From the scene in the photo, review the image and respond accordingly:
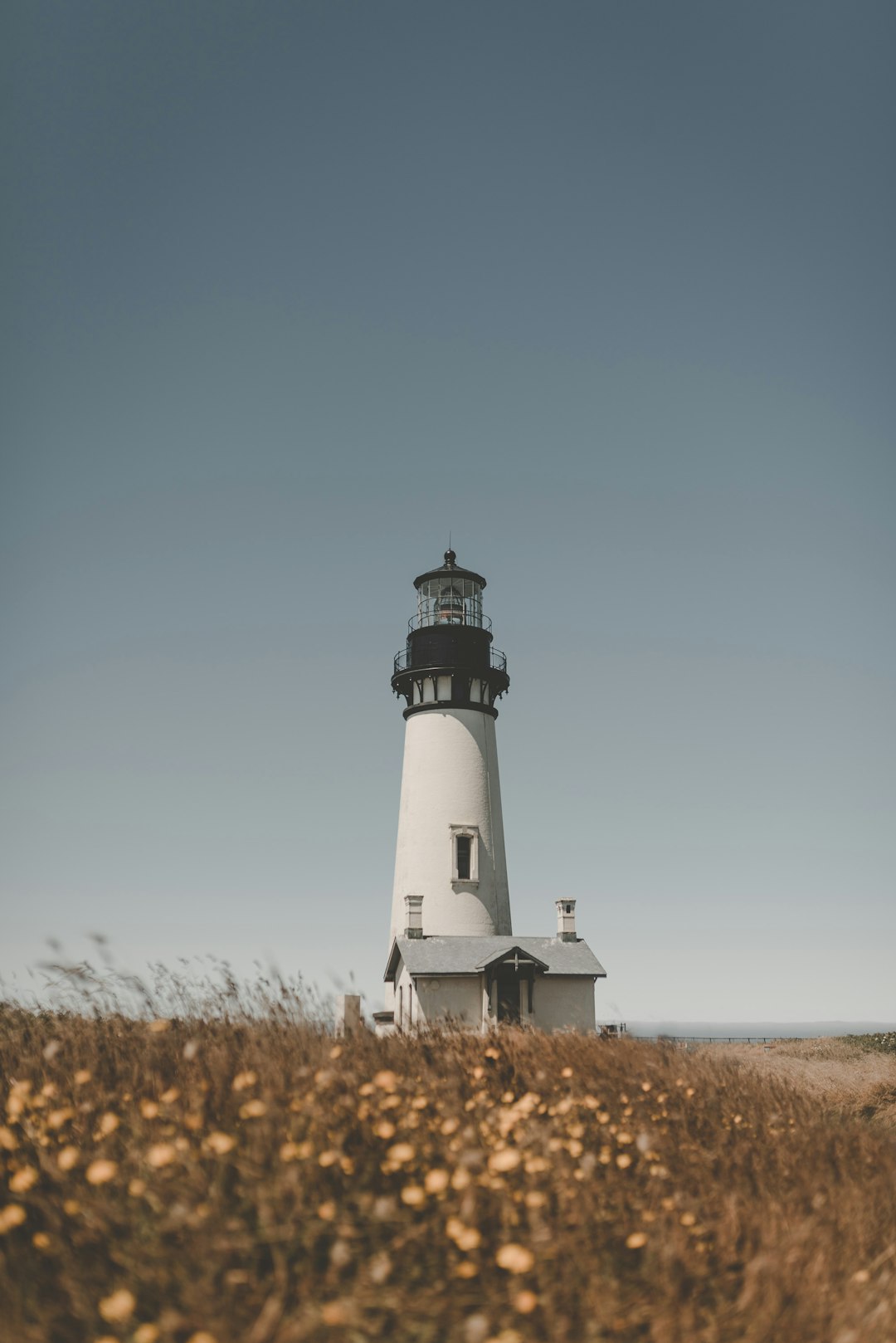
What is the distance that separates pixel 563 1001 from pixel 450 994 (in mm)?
3769

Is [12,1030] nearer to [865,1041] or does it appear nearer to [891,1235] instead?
[891,1235]

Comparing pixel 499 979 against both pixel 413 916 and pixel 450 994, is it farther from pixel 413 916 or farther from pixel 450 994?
pixel 413 916

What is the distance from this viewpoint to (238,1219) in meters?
4.13

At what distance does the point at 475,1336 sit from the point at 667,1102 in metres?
5.62

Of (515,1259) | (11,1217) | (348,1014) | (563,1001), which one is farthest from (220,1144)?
(563,1001)

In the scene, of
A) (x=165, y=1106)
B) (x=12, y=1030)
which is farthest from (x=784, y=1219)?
(x=12, y=1030)

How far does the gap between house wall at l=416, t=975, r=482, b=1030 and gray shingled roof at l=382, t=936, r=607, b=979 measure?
36 cm

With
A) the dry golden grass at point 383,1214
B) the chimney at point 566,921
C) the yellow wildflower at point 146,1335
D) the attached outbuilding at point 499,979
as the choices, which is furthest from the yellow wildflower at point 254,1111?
the chimney at point 566,921

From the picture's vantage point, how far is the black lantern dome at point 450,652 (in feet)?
105

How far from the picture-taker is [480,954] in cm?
2820

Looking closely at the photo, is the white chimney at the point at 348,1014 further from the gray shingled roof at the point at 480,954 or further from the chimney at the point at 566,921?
the chimney at the point at 566,921

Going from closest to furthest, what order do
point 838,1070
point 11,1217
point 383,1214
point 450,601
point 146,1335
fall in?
point 146,1335 → point 383,1214 → point 11,1217 → point 838,1070 → point 450,601

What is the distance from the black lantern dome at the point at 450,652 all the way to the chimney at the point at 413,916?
6468 millimetres

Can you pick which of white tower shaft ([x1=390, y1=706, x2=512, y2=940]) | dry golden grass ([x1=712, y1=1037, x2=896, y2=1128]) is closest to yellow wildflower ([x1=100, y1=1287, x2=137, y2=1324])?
dry golden grass ([x1=712, y1=1037, x2=896, y2=1128])
